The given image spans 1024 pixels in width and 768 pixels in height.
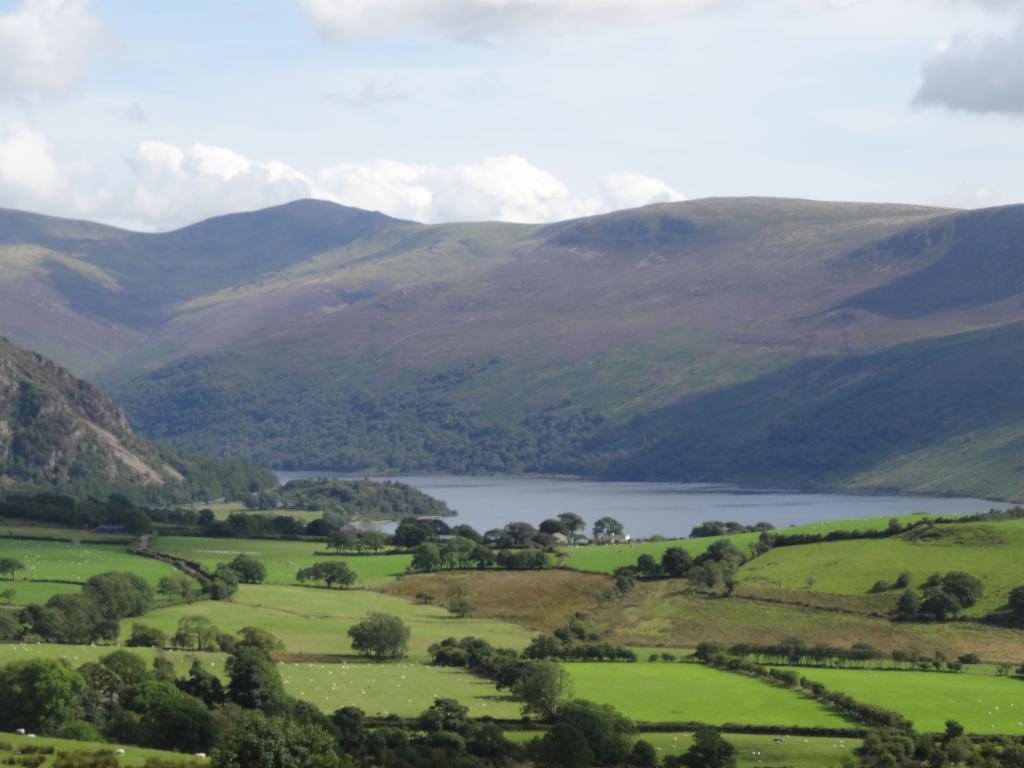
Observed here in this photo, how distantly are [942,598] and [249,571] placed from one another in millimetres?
52305

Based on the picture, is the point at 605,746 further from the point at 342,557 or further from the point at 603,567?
the point at 342,557

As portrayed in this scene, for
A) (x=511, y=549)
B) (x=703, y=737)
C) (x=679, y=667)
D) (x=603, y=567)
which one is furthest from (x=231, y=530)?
(x=703, y=737)

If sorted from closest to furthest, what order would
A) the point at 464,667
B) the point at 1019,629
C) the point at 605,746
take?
the point at 605,746
the point at 464,667
the point at 1019,629

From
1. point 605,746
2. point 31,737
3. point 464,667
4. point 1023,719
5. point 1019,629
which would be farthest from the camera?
point 1019,629

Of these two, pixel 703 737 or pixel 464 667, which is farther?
pixel 464 667

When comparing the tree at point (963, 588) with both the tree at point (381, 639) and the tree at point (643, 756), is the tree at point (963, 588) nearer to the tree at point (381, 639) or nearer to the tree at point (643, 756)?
A: the tree at point (381, 639)

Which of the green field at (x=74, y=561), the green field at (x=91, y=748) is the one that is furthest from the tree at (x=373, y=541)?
the green field at (x=91, y=748)

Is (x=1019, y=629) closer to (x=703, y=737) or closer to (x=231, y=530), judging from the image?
(x=703, y=737)

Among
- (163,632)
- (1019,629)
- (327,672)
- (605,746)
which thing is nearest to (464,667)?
(327,672)

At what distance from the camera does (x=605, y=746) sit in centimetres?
7344

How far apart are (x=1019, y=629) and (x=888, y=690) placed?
81.7 ft

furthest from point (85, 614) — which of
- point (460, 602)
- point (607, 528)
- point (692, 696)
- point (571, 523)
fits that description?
point (607, 528)

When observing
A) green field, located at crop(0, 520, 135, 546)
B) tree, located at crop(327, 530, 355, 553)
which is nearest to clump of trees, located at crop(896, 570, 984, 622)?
tree, located at crop(327, 530, 355, 553)

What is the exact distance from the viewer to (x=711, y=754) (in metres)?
72.4
